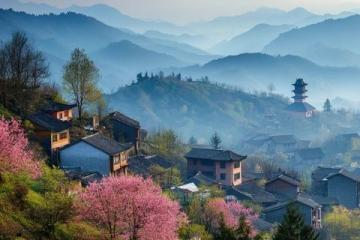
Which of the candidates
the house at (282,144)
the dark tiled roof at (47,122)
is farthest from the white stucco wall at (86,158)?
the house at (282,144)

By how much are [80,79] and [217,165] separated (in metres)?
18.1

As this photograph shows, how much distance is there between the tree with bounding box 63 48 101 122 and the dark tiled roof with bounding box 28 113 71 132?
7.05 meters

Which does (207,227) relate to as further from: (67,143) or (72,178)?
(67,143)

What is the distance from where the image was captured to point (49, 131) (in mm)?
39312

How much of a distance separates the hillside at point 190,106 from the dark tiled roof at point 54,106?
11761 cm

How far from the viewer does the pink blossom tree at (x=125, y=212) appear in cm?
2259

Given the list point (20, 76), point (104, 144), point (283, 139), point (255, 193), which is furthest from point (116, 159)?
point (283, 139)

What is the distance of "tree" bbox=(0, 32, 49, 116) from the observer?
137ft

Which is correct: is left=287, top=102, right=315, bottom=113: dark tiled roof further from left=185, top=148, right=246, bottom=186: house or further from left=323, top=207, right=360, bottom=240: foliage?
left=323, top=207, right=360, bottom=240: foliage

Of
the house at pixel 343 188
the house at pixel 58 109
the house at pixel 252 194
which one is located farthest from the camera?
the house at pixel 343 188

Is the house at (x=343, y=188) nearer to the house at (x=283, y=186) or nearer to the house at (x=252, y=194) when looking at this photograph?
the house at (x=283, y=186)

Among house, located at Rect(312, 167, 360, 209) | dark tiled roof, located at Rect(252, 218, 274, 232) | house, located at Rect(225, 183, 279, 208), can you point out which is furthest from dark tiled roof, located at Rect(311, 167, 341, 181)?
dark tiled roof, located at Rect(252, 218, 274, 232)

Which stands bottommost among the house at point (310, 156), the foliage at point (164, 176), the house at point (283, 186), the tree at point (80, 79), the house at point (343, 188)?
the house at point (310, 156)

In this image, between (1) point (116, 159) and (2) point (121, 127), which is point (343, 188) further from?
(1) point (116, 159)
